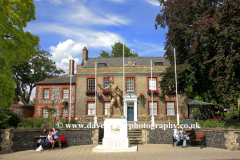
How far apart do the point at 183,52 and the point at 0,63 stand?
52.9 ft

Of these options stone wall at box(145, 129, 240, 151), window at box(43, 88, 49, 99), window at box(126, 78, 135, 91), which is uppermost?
window at box(126, 78, 135, 91)

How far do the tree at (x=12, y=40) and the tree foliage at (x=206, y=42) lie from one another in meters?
12.0

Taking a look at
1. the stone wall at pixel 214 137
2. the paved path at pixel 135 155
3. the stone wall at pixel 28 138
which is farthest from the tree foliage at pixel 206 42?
the stone wall at pixel 28 138

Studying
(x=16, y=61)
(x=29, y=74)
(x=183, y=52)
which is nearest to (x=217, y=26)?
(x=183, y=52)

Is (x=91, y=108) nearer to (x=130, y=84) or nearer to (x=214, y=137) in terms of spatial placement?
(x=130, y=84)

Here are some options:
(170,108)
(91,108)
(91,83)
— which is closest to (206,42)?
(170,108)

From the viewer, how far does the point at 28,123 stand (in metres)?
12.2

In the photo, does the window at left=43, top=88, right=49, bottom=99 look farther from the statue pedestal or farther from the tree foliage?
the statue pedestal

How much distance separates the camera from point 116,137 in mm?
10781

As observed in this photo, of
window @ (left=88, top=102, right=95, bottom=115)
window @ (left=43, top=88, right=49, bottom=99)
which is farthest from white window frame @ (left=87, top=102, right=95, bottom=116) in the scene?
window @ (left=43, top=88, right=49, bottom=99)

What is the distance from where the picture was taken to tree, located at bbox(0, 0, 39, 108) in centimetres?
1174

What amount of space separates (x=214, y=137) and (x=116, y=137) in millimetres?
5546

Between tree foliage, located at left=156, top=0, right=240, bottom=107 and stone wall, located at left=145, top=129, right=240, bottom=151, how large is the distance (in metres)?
3.21

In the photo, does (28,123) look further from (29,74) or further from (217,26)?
(29,74)
